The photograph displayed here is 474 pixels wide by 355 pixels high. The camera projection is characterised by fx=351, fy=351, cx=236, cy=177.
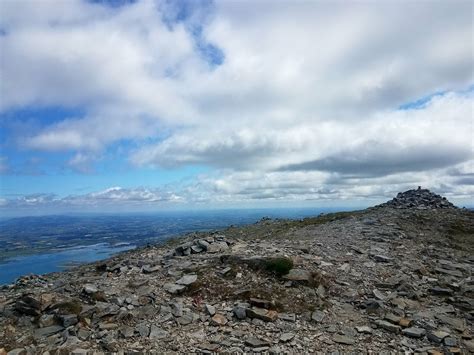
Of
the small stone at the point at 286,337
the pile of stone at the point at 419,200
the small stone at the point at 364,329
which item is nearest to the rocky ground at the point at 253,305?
the small stone at the point at 286,337

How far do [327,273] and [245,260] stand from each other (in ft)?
13.6

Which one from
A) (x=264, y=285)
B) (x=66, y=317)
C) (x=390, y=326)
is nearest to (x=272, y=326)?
(x=264, y=285)

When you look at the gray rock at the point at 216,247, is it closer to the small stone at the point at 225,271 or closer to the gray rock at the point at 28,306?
the small stone at the point at 225,271

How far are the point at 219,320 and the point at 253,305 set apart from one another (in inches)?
68.1

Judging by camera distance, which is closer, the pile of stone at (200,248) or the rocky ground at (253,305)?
the rocky ground at (253,305)

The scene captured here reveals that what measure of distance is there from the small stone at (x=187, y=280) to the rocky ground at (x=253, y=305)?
5cm

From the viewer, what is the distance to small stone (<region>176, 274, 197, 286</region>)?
1575 centimetres

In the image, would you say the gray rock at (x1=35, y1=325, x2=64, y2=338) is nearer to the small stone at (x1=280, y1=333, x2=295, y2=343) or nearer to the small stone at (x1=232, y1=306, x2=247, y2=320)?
the small stone at (x1=232, y1=306, x2=247, y2=320)

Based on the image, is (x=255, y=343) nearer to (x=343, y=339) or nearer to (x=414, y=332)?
(x=343, y=339)

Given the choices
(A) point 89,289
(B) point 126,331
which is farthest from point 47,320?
(B) point 126,331

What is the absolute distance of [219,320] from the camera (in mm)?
12945

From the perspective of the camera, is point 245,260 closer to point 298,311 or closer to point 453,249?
point 298,311

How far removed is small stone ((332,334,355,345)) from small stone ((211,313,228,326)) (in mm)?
3901

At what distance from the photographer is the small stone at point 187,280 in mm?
15750
